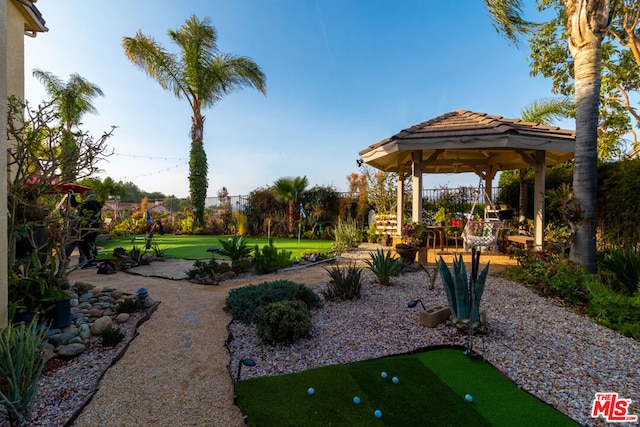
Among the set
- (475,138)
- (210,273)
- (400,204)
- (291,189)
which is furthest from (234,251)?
(291,189)

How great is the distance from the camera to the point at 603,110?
10617 mm

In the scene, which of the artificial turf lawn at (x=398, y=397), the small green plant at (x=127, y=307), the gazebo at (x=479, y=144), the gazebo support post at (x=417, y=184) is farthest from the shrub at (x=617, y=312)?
the small green plant at (x=127, y=307)

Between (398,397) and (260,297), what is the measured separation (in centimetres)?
216

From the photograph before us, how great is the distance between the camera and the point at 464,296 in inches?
118

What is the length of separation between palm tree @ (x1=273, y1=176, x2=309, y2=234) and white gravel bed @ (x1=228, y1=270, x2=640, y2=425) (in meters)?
10.1

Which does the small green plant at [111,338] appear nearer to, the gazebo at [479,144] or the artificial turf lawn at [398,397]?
the artificial turf lawn at [398,397]

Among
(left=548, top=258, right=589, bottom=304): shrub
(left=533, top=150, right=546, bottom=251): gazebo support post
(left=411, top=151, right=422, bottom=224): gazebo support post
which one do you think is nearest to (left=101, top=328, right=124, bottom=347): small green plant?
(left=548, top=258, right=589, bottom=304): shrub

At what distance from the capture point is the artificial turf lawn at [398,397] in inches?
74.0

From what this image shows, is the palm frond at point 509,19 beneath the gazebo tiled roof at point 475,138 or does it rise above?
above

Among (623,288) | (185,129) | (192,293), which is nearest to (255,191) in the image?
(185,129)

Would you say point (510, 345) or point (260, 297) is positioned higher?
point (260, 297)

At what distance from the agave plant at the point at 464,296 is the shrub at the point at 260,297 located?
165 cm

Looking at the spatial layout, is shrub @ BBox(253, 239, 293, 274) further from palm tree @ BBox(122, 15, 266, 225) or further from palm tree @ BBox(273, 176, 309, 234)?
palm tree @ BBox(122, 15, 266, 225)

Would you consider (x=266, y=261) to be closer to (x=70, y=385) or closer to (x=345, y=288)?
(x=345, y=288)
